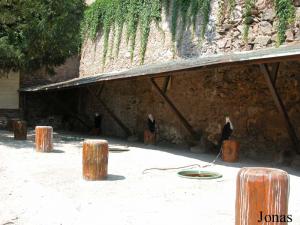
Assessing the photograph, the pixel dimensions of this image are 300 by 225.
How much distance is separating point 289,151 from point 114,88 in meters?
8.47

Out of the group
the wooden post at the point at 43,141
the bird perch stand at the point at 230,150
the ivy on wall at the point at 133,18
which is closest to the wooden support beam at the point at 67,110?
the ivy on wall at the point at 133,18

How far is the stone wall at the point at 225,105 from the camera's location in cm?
948

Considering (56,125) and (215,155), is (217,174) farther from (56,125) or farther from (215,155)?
(56,125)

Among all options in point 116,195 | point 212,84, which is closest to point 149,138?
point 212,84

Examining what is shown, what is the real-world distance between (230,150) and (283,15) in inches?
144

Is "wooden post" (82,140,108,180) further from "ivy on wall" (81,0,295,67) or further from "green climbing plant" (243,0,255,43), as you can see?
"green climbing plant" (243,0,255,43)

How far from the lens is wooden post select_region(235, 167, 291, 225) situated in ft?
11.6

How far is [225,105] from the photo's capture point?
432 inches

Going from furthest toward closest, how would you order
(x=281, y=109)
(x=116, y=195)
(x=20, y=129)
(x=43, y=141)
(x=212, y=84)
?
(x=20, y=129)
(x=212, y=84)
(x=43, y=141)
(x=281, y=109)
(x=116, y=195)

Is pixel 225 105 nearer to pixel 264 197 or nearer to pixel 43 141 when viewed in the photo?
pixel 43 141

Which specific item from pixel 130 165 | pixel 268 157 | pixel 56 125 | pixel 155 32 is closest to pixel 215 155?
pixel 268 157

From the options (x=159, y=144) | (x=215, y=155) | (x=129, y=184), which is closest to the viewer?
(x=129, y=184)


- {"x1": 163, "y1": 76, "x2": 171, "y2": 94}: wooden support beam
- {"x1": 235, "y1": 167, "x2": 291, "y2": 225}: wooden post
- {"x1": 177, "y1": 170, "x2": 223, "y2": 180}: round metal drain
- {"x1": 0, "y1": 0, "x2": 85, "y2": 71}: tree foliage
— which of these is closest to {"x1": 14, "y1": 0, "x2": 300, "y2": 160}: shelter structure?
{"x1": 163, "y1": 76, "x2": 171, "y2": 94}: wooden support beam

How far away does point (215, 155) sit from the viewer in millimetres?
10680
